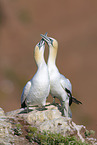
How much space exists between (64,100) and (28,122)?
1612mm

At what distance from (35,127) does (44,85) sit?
1409 millimetres

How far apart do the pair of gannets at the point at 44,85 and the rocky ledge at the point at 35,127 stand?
1.35 ft

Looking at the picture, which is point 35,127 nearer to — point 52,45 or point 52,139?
point 52,139

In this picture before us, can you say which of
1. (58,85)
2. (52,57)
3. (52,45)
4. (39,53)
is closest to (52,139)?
(58,85)

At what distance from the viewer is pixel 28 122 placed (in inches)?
381

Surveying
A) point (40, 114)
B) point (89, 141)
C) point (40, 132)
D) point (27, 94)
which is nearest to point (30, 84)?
point (27, 94)

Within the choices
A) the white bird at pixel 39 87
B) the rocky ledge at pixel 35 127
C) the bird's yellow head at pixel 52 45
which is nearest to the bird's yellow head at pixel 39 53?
the white bird at pixel 39 87

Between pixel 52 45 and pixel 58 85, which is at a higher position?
pixel 52 45

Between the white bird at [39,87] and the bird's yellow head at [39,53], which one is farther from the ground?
the bird's yellow head at [39,53]

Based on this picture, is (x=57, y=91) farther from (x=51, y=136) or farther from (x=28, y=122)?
(x=51, y=136)

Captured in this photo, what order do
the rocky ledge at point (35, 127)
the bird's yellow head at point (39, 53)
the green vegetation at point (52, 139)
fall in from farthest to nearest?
the bird's yellow head at point (39, 53)
the rocky ledge at point (35, 127)
the green vegetation at point (52, 139)

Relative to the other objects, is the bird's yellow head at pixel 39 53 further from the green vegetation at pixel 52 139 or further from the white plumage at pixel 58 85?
the green vegetation at pixel 52 139

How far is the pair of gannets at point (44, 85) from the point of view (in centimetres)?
1006

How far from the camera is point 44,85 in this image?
32.9 feet
